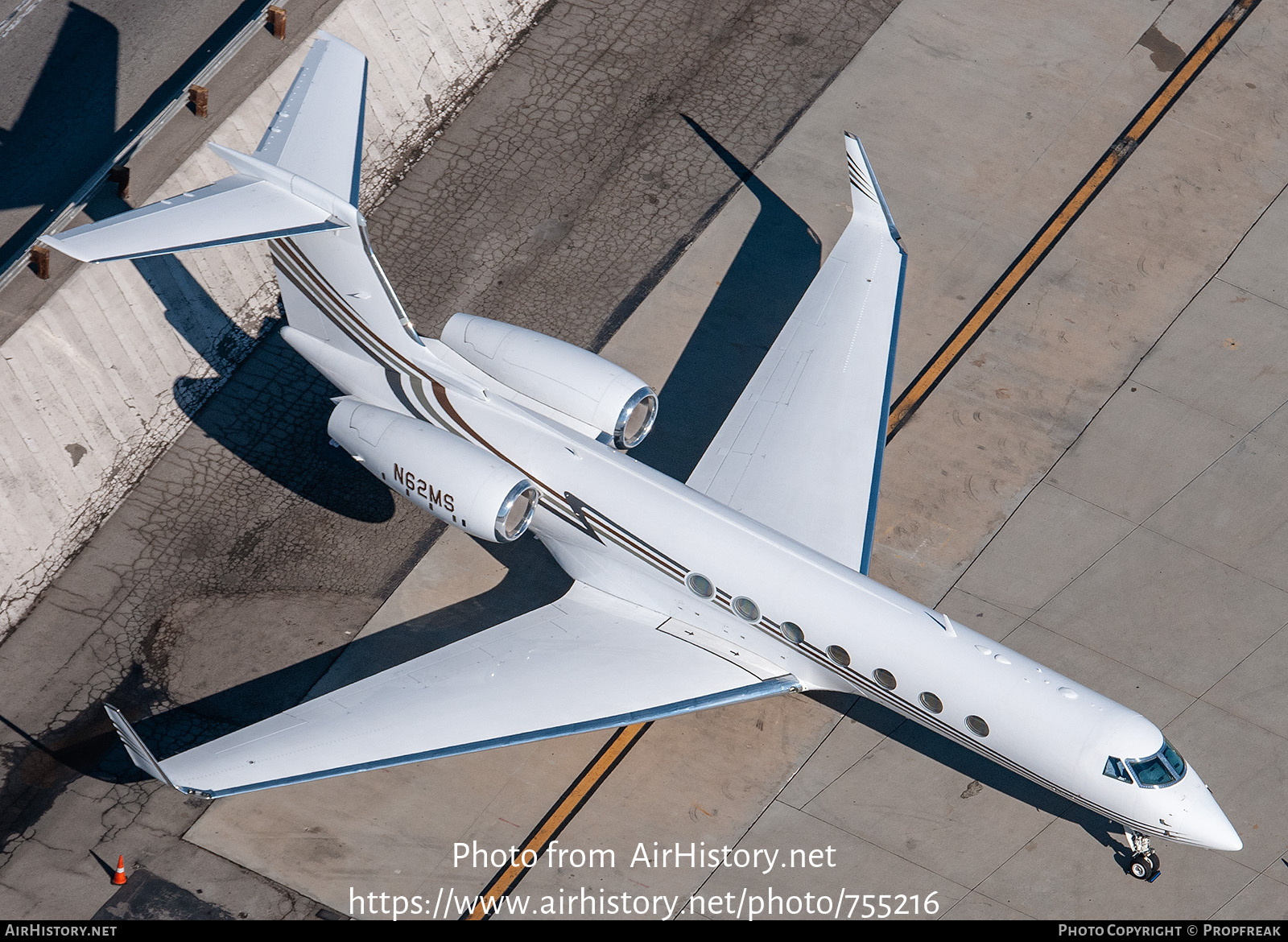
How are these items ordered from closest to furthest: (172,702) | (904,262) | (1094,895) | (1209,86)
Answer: (1094,895)
(172,702)
(904,262)
(1209,86)

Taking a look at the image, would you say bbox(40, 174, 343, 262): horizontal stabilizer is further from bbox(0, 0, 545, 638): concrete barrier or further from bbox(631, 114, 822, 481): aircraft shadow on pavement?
bbox(631, 114, 822, 481): aircraft shadow on pavement

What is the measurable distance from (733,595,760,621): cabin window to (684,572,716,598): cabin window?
358 mm

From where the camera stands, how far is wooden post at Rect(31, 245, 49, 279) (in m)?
19.8

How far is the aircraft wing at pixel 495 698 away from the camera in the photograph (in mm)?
16234

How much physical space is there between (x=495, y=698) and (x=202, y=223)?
739 cm

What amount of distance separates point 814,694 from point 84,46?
58.3 feet

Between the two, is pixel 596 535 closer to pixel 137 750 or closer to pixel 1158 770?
pixel 137 750

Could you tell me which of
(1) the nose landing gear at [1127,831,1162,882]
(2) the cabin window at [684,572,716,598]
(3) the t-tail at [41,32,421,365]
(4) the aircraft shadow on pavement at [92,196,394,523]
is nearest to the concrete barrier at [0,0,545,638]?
(4) the aircraft shadow on pavement at [92,196,394,523]

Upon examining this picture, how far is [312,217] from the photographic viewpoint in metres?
17.4

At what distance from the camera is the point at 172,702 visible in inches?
743

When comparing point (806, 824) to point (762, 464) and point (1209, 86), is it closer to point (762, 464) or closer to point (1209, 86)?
point (762, 464)

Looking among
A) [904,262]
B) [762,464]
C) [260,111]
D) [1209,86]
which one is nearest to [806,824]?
[762,464]

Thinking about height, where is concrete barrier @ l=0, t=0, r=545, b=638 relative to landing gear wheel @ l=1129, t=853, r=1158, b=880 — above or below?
above

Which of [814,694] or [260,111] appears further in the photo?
[260,111]
